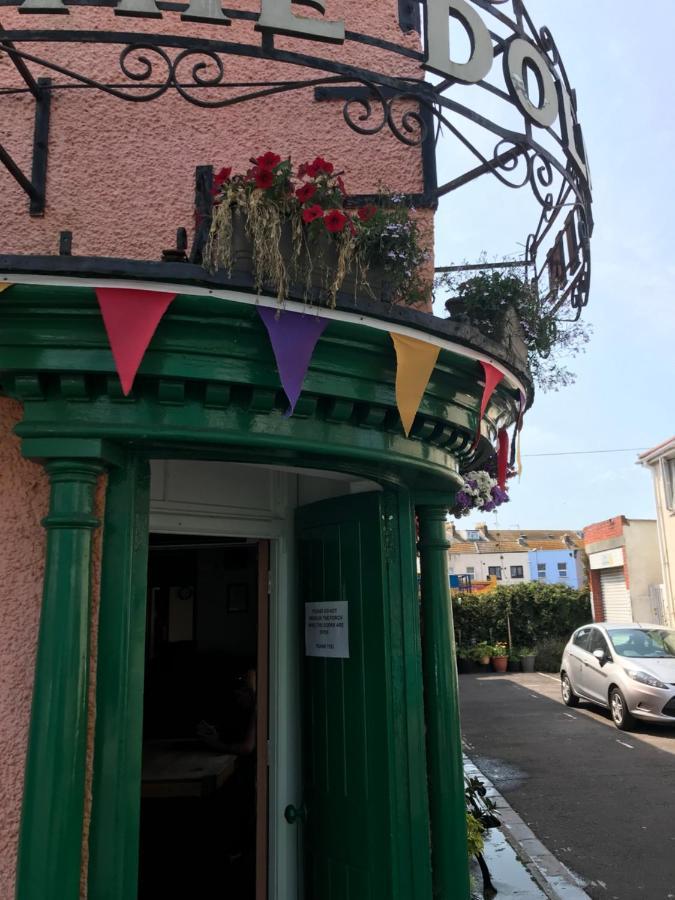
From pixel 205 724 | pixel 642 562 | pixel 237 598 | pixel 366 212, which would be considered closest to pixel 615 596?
pixel 642 562

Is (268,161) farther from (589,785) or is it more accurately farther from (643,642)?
(643,642)

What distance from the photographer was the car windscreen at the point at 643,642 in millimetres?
12016

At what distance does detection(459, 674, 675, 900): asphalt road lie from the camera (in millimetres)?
6125

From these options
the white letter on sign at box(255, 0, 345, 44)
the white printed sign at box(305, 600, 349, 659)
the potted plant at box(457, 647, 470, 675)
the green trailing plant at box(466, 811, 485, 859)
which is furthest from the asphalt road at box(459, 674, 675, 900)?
the potted plant at box(457, 647, 470, 675)

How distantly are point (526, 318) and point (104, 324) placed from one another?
228 centimetres

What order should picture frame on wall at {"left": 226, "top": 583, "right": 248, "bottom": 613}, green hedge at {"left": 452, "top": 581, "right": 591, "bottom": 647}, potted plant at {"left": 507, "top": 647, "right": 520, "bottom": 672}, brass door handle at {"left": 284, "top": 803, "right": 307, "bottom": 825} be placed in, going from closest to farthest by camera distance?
brass door handle at {"left": 284, "top": 803, "right": 307, "bottom": 825} < picture frame on wall at {"left": 226, "top": 583, "right": 248, "bottom": 613} < potted plant at {"left": 507, "top": 647, "right": 520, "bottom": 672} < green hedge at {"left": 452, "top": 581, "right": 591, "bottom": 647}

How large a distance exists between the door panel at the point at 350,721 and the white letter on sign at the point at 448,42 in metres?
1.98

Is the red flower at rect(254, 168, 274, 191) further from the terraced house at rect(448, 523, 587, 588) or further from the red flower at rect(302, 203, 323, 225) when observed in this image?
the terraced house at rect(448, 523, 587, 588)

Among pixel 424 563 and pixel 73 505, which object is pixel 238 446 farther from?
pixel 424 563

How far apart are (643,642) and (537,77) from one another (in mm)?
10574

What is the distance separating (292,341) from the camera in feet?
9.36

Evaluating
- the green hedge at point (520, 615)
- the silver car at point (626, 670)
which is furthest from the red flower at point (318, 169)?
the green hedge at point (520, 615)

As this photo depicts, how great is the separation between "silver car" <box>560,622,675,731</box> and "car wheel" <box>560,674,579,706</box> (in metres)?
0.15

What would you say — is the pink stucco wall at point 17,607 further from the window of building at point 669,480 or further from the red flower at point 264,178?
the window of building at point 669,480
